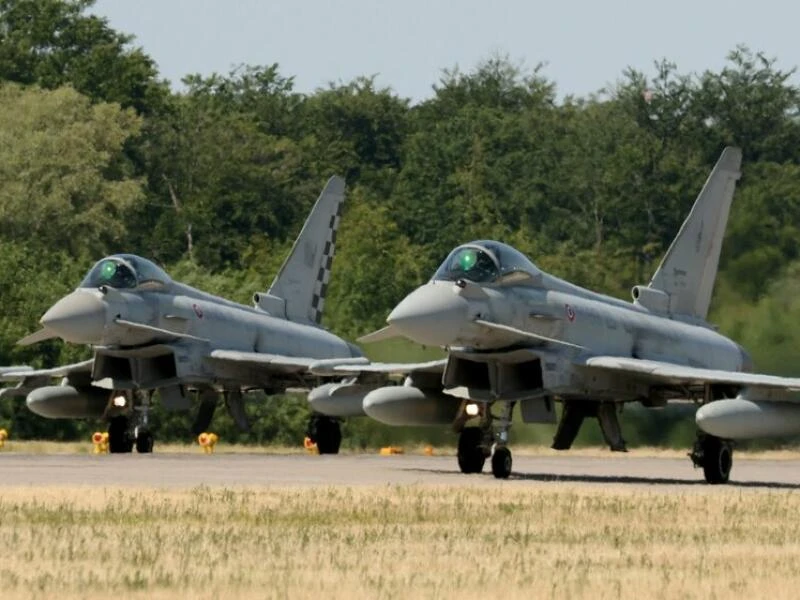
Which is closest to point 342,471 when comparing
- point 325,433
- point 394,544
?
point 325,433

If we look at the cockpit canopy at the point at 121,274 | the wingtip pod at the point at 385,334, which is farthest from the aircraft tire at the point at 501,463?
the cockpit canopy at the point at 121,274

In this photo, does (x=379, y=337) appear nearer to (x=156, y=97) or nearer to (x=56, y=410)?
(x=56, y=410)

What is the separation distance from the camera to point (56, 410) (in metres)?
30.3

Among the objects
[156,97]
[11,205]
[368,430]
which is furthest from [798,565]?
[156,97]

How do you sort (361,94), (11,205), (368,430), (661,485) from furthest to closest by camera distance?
(361,94), (11,205), (368,430), (661,485)

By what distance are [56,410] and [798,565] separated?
18.1 meters

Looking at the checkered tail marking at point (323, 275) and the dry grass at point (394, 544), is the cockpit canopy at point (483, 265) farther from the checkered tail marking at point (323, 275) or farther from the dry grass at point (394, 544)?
the checkered tail marking at point (323, 275)

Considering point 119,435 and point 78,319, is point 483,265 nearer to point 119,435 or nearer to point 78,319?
point 78,319

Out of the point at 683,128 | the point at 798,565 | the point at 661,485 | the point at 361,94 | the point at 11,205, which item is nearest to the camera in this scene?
the point at 798,565

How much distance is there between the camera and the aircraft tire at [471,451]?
78.4ft

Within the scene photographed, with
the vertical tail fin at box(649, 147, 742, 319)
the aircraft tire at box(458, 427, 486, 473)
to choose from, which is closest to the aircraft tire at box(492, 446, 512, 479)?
the aircraft tire at box(458, 427, 486, 473)

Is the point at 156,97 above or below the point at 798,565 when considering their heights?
above

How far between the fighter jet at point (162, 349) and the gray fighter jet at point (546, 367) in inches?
198

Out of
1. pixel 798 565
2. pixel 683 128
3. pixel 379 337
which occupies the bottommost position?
pixel 798 565
